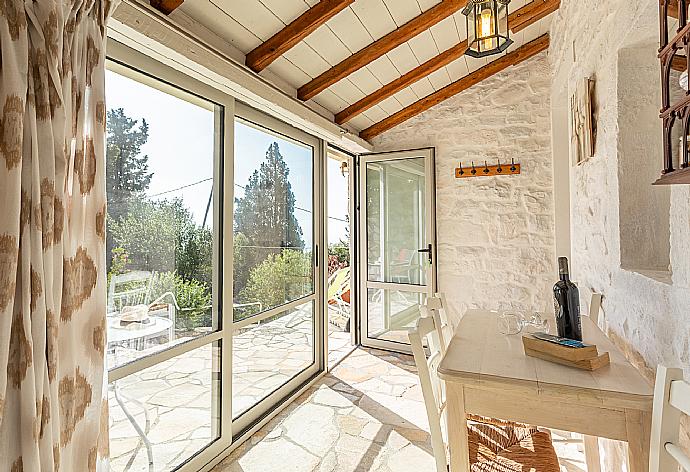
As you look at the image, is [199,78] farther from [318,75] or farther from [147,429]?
[147,429]

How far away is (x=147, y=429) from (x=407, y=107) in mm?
3565

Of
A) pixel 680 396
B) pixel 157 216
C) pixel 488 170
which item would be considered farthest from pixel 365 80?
pixel 680 396

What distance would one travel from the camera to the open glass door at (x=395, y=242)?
14.0 ft

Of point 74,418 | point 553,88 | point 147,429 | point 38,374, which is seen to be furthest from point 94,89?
point 553,88

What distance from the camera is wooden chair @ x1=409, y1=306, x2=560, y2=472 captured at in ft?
4.82

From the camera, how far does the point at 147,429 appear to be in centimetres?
196

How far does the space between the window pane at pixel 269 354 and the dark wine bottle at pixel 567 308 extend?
1.88 m

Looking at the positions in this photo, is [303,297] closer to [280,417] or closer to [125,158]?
[280,417]

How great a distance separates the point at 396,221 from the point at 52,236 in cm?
353

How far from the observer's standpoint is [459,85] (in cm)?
403

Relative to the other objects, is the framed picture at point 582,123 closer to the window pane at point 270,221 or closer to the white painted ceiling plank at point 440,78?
the white painted ceiling plank at point 440,78

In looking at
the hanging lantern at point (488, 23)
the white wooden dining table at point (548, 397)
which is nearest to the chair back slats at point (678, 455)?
the white wooden dining table at point (548, 397)

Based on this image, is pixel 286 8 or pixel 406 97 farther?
A: pixel 406 97

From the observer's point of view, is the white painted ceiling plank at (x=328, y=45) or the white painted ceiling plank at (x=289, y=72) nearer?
the white painted ceiling plank at (x=328, y=45)
